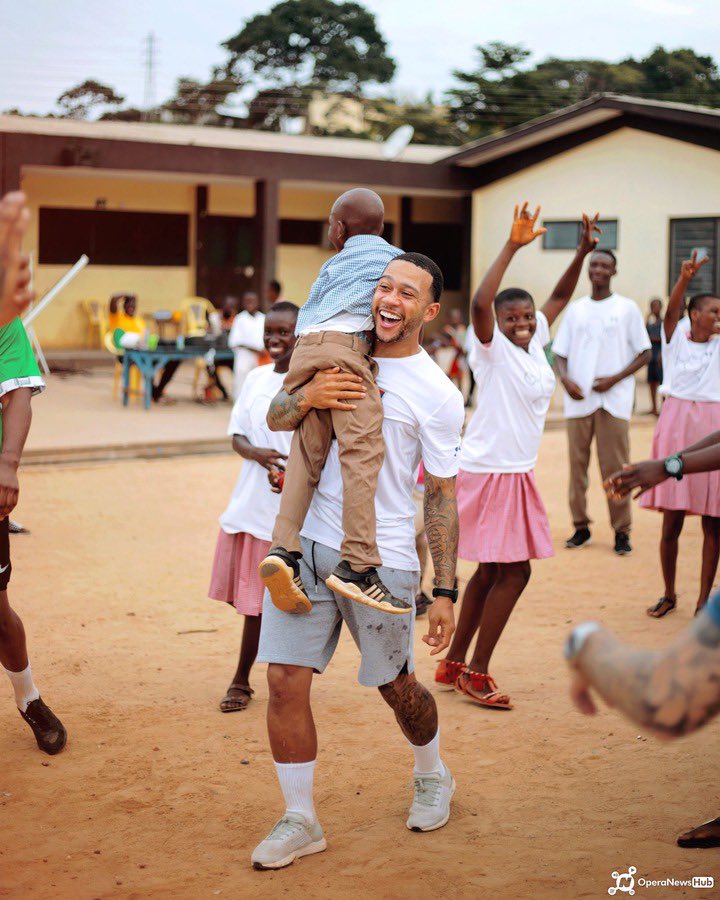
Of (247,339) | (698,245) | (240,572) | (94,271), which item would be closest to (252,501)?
(240,572)

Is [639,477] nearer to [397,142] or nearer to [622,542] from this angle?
[622,542]

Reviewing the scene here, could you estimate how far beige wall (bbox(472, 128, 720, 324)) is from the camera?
19062 millimetres

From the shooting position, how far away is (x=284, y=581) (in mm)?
3361

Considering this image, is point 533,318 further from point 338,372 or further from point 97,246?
point 97,246

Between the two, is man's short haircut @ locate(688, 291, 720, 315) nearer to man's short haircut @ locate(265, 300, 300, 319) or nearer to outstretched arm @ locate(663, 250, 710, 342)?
outstretched arm @ locate(663, 250, 710, 342)

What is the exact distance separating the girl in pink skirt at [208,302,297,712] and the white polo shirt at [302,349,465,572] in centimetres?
120

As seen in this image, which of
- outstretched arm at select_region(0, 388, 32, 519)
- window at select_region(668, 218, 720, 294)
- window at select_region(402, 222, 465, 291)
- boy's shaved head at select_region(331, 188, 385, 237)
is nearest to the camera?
boy's shaved head at select_region(331, 188, 385, 237)

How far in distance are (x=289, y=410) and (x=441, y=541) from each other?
651mm

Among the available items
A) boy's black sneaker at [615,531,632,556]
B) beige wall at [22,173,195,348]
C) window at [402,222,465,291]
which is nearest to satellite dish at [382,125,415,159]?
window at [402,222,465,291]

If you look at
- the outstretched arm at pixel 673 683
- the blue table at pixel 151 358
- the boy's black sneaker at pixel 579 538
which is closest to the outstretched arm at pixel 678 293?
the boy's black sneaker at pixel 579 538

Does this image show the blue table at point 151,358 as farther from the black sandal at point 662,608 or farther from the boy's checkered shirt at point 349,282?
the boy's checkered shirt at point 349,282

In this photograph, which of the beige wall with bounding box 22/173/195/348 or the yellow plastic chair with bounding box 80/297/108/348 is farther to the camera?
the yellow plastic chair with bounding box 80/297/108/348

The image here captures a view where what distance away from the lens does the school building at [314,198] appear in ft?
62.4

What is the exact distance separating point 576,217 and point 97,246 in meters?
9.52
